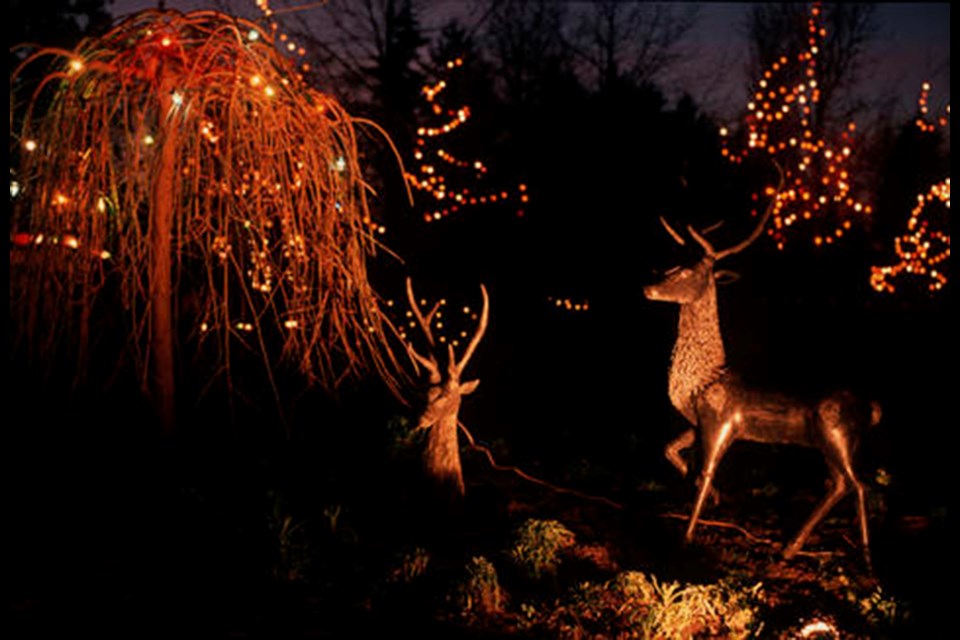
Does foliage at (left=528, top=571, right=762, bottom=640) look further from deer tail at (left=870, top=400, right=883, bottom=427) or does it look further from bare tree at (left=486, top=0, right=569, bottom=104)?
bare tree at (left=486, top=0, right=569, bottom=104)

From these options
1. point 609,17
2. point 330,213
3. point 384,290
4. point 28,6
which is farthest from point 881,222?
point 28,6

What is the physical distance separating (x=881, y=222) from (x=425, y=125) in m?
9.45

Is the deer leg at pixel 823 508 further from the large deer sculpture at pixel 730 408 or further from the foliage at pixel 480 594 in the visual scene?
the foliage at pixel 480 594

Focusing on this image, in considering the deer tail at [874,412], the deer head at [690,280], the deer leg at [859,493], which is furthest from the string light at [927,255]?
the deer leg at [859,493]

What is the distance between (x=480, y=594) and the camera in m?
4.10

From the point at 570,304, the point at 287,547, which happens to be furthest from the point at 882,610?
the point at 570,304

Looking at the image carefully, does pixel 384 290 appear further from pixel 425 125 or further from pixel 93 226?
pixel 93 226

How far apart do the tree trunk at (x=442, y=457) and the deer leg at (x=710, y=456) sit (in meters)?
1.60

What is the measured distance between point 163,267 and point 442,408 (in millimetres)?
1951

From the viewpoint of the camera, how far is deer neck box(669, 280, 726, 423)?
4695 mm

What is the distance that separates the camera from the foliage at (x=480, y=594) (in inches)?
159

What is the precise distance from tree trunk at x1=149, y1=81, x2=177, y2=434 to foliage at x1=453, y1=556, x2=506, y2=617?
90.3 inches

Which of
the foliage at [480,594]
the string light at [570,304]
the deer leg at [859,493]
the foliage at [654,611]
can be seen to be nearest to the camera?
the foliage at [654,611]

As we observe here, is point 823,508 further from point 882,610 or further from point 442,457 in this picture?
point 442,457
